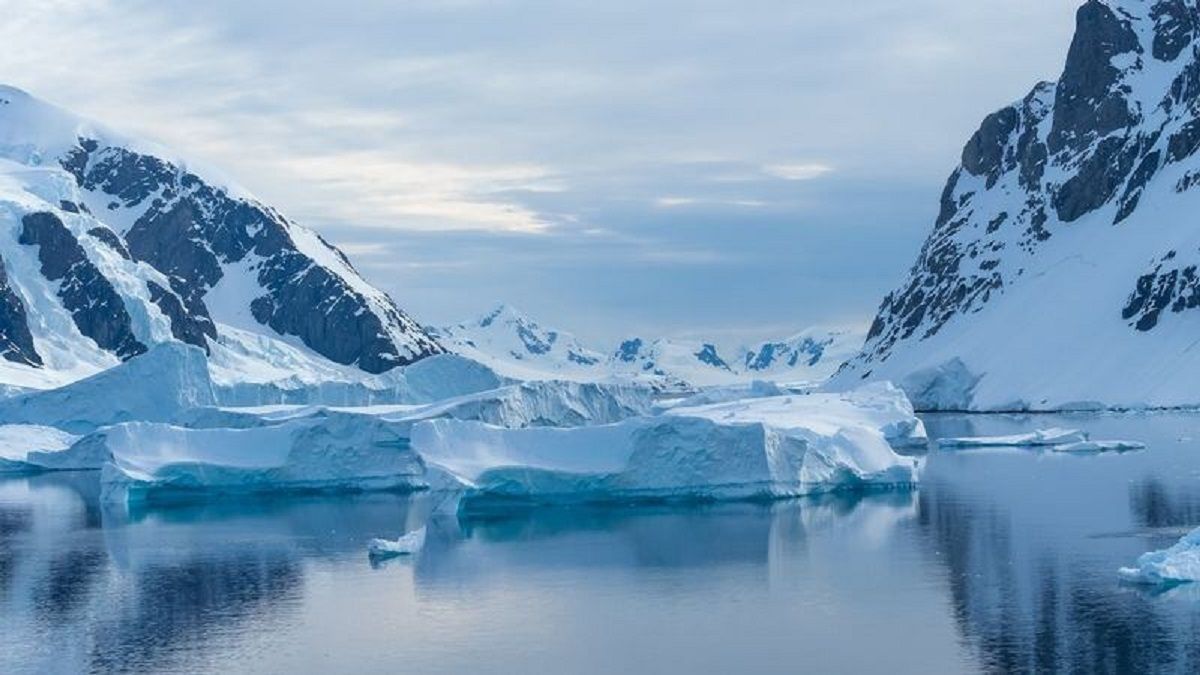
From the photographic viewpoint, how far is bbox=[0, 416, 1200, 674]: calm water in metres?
35.9

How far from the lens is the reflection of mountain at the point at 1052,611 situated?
33.9 m

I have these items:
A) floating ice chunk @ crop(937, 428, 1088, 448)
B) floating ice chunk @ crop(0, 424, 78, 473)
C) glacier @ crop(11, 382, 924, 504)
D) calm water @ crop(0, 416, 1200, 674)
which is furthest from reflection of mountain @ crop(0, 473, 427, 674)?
floating ice chunk @ crop(937, 428, 1088, 448)

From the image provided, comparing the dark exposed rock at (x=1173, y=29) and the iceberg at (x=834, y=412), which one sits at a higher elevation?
the dark exposed rock at (x=1173, y=29)

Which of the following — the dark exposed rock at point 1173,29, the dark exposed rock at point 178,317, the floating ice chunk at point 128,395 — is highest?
the dark exposed rock at point 1173,29

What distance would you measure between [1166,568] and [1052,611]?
152 inches

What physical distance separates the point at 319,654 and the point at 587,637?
568 cm

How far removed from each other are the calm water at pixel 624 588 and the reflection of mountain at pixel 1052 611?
0.10 metres

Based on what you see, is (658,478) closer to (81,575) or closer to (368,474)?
(368,474)

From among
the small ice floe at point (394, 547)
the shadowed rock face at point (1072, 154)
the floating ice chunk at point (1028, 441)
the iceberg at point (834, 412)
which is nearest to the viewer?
Answer: the small ice floe at point (394, 547)

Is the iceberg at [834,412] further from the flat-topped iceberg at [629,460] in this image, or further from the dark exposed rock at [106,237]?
the dark exposed rock at [106,237]

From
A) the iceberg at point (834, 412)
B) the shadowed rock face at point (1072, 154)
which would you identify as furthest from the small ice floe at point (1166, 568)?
the shadowed rock face at point (1072, 154)

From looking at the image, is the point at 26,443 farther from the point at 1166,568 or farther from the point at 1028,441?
the point at 1166,568

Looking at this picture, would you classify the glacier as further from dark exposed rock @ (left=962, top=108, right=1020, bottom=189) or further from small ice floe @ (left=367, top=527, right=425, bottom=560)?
dark exposed rock @ (left=962, top=108, right=1020, bottom=189)

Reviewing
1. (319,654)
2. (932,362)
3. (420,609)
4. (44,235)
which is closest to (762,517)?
(420,609)
